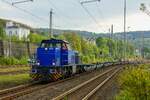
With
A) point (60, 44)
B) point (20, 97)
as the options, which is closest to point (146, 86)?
point (20, 97)

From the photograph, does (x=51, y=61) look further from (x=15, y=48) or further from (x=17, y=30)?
(x=17, y=30)

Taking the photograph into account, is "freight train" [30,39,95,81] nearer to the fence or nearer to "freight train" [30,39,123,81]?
"freight train" [30,39,123,81]

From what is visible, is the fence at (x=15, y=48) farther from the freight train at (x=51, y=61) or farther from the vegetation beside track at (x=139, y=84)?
the vegetation beside track at (x=139, y=84)

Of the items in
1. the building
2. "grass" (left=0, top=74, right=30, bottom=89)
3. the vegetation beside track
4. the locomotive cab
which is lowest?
"grass" (left=0, top=74, right=30, bottom=89)

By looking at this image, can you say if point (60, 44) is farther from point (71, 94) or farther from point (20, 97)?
point (20, 97)

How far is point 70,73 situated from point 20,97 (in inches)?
650

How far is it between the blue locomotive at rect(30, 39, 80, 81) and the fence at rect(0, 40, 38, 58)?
29.5 metres

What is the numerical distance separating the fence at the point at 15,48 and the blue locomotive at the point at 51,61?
29.5 metres

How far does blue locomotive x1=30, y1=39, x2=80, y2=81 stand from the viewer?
29812mm

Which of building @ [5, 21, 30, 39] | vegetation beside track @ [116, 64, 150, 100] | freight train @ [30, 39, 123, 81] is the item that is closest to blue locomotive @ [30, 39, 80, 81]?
freight train @ [30, 39, 123, 81]

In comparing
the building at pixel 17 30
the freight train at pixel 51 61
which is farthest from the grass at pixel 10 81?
the building at pixel 17 30

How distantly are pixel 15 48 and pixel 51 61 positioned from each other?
3595 centimetres

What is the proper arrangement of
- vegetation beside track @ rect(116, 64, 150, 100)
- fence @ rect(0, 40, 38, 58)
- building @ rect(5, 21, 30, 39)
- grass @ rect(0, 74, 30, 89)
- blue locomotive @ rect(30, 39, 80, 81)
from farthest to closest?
building @ rect(5, 21, 30, 39), fence @ rect(0, 40, 38, 58), blue locomotive @ rect(30, 39, 80, 81), grass @ rect(0, 74, 30, 89), vegetation beside track @ rect(116, 64, 150, 100)

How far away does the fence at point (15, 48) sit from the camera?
6216cm
